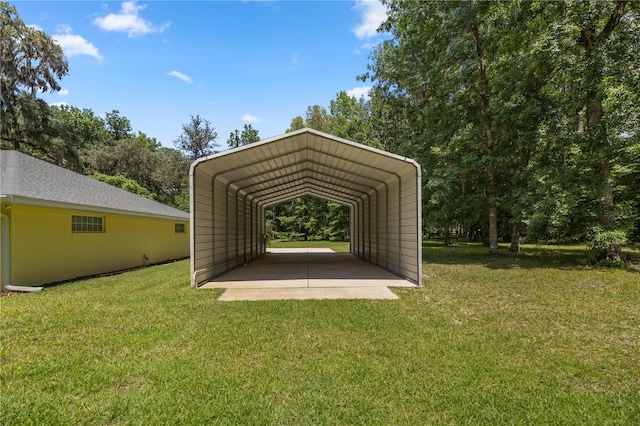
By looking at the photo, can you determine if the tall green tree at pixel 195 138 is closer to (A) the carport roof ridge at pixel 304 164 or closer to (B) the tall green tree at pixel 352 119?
A: (B) the tall green tree at pixel 352 119

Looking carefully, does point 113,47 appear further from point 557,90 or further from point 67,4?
point 557,90

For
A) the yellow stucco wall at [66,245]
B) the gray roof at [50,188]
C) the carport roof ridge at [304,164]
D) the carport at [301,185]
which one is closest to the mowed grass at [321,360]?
the yellow stucco wall at [66,245]

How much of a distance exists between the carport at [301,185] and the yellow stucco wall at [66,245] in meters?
3.33

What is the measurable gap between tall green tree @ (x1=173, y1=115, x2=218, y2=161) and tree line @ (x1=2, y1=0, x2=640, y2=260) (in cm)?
1421

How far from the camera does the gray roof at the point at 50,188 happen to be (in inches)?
278

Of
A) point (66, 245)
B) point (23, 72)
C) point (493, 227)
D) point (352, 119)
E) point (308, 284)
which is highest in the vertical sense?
point (352, 119)

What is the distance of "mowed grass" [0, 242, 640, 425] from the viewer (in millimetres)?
2621

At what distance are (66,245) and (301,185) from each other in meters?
8.78

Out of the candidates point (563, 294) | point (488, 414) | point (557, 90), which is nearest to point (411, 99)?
point (557, 90)

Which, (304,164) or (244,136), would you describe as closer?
(304,164)

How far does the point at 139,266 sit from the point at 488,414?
39.2 feet

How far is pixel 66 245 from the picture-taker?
8609mm

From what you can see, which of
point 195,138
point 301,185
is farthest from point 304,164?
point 195,138

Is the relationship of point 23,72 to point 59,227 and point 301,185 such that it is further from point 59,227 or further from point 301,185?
point 301,185
